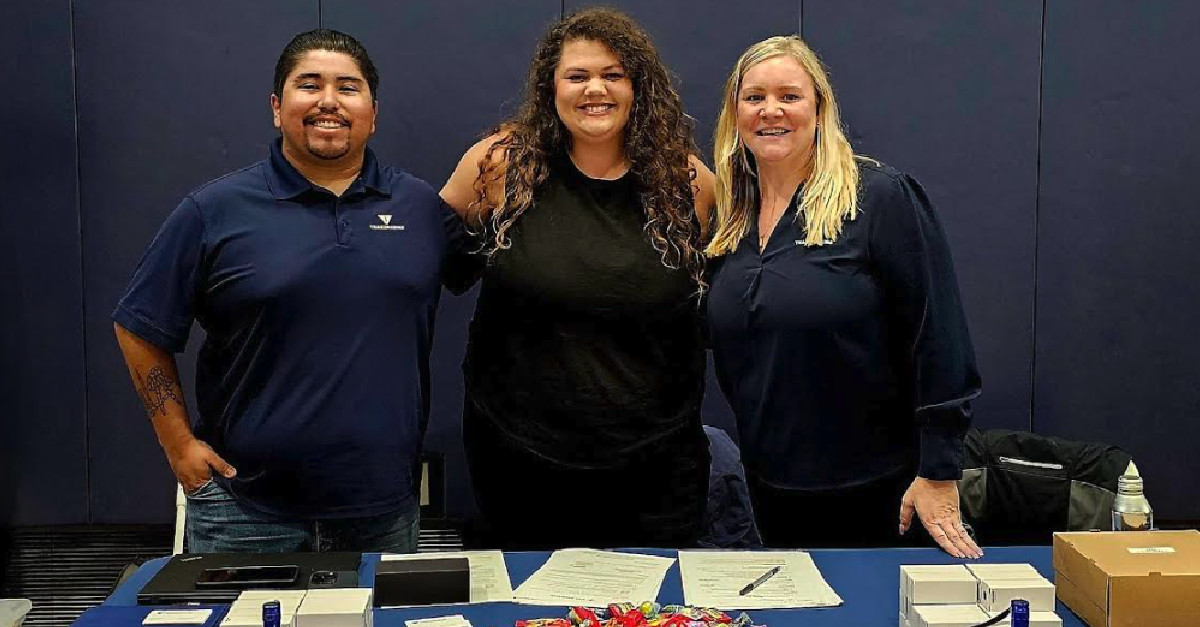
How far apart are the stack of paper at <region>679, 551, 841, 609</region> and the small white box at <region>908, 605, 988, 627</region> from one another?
0.64 ft

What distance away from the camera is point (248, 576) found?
1.79 meters

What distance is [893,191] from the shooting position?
217 centimetres

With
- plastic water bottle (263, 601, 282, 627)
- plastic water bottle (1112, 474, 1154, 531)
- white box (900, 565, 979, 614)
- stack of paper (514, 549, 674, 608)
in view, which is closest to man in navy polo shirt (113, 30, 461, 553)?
stack of paper (514, 549, 674, 608)

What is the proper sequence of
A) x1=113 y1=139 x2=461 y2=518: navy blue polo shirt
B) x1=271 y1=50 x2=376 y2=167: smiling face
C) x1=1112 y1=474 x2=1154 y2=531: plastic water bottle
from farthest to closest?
x1=271 y1=50 x2=376 y2=167: smiling face
x1=113 y1=139 x2=461 y2=518: navy blue polo shirt
x1=1112 y1=474 x2=1154 y2=531: plastic water bottle

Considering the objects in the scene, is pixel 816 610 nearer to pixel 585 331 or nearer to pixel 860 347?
pixel 860 347

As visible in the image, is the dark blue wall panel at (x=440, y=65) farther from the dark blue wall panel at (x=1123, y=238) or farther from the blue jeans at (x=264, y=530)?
the dark blue wall panel at (x=1123, y=238)

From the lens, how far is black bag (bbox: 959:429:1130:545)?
3.23m

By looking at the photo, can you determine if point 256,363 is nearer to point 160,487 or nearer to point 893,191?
point 893,191

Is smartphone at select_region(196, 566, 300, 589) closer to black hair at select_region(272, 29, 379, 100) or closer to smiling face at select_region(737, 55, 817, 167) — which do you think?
black hair at select_region(272, 29, 379, 100)

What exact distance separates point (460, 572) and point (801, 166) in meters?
1.10

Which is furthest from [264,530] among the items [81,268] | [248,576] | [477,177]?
[81,268]

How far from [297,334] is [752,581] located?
1012 millimetres

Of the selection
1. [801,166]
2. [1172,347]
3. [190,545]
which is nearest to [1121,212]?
[1172,347]

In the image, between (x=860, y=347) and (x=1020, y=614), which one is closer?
(x=1020, y=614)
